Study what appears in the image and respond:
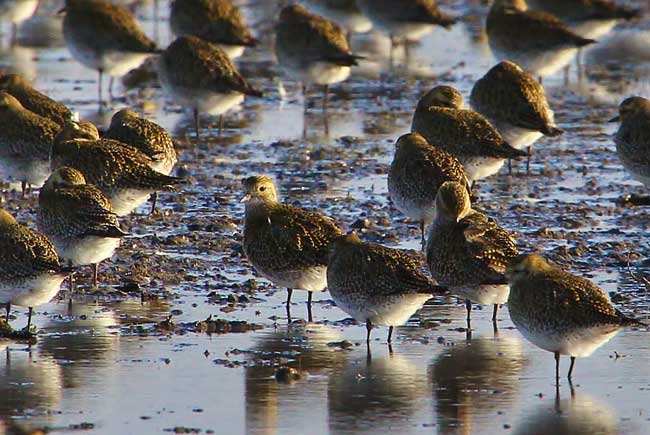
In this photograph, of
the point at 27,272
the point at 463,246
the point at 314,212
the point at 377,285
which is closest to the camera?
the point at 377,285

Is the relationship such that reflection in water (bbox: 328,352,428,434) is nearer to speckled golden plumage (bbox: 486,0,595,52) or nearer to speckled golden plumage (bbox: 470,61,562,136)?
speckled golden plumage (bbox: 470,61,562,136)

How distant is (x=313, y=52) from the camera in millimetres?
18922

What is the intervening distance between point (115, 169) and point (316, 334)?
10.3 feet

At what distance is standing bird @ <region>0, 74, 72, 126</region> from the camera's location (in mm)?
15328

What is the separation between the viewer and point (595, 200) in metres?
14.2

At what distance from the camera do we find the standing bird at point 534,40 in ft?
63.0

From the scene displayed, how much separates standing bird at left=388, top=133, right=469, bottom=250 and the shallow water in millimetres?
425

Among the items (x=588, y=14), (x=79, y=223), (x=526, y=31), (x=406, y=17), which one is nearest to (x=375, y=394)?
(x=79, y=223)

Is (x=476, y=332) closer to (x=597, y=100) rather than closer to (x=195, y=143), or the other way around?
(x=195, y=143)

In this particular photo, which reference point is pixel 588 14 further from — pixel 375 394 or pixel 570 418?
pixel 570 418

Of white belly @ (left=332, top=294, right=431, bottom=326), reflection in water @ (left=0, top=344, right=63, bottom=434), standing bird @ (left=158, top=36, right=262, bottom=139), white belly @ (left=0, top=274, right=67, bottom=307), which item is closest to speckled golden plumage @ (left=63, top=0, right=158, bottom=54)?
standing bird @ (left=158, top=36, right=262, bottom=139)

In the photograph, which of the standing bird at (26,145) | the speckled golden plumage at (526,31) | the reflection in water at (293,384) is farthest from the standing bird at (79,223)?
the speckled golden plumage at (526,31)

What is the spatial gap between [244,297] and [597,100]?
9.75 meters

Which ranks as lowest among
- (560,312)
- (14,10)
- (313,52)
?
(560,312)
